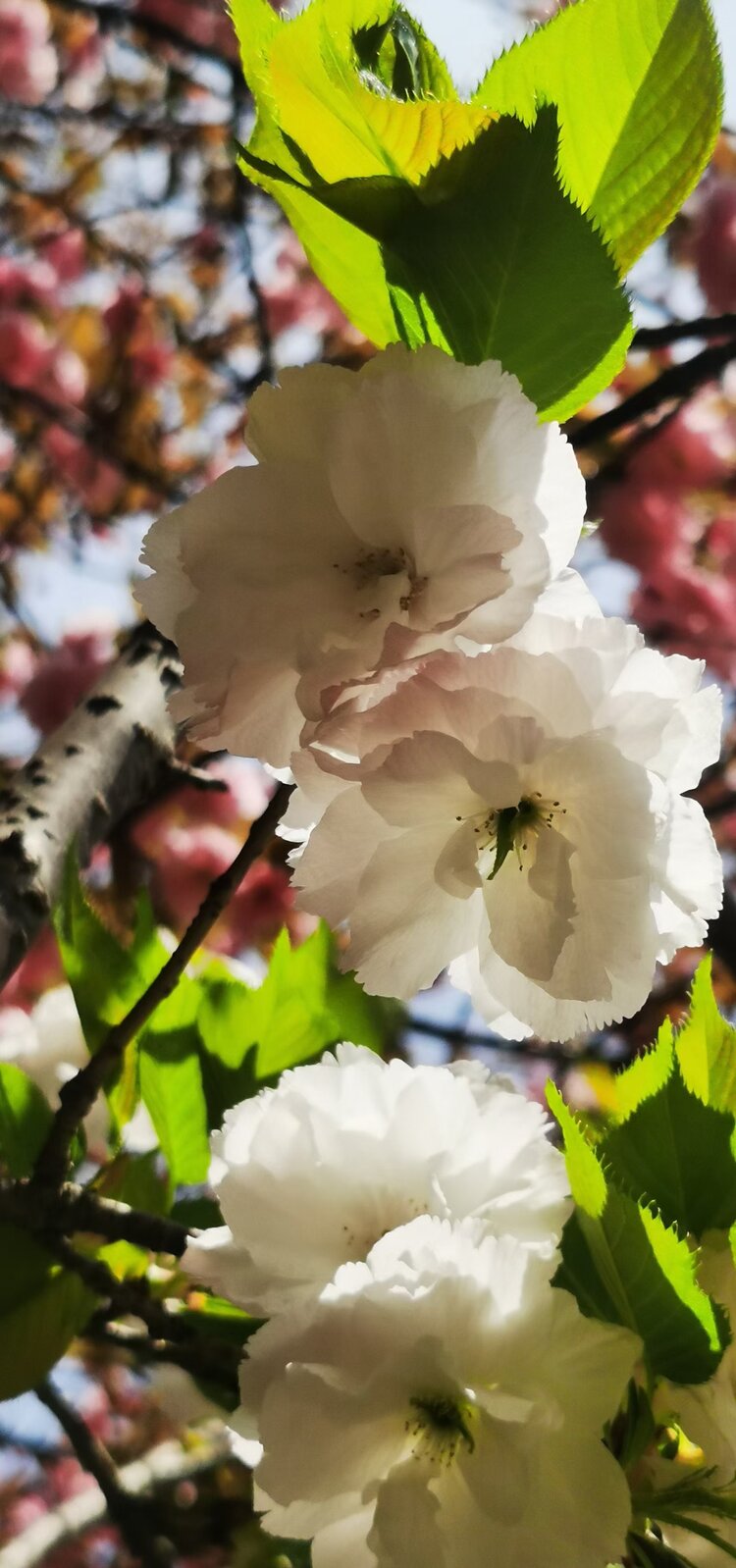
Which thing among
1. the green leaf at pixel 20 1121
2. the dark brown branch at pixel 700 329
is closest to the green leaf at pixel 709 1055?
the green leaf at pixel 20 1121

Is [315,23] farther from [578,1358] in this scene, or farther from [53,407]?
[53,407]

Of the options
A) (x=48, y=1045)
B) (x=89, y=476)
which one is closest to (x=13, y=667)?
(x=89, y=476)

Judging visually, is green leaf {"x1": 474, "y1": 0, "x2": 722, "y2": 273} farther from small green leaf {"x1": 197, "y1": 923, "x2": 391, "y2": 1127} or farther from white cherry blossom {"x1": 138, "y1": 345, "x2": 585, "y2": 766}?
small green leaf {"x1": 197, "y1": 923, "x2": 391, "y2": 1127}

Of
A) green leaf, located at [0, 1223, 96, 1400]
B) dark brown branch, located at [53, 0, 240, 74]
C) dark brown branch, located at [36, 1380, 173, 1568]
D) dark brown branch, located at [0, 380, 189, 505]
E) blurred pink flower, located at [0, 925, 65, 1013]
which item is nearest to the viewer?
green leaf, located at [0, 1223, 96, 1400]

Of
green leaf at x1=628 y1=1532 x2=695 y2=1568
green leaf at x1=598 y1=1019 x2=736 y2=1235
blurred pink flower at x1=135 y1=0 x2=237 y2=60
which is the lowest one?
green leaf at x1=628 y1=1532 x2=695 y2=1568

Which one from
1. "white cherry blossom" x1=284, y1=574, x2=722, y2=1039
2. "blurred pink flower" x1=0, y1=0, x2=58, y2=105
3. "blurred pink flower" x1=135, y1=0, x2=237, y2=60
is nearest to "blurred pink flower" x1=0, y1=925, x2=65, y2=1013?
"white cherry blossom" x1=284, y1=574, x2=722, y2=1039

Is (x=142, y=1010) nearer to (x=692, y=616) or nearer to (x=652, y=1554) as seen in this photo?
(x=652, y=1554)
